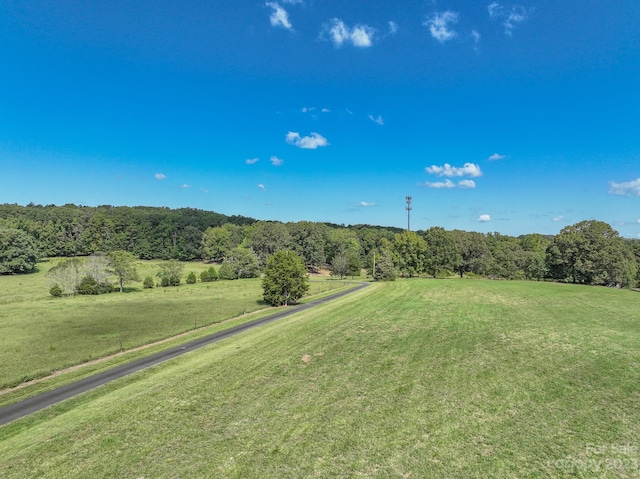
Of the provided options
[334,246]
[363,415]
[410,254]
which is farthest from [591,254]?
[334,246]

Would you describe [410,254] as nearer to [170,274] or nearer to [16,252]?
[170,274]

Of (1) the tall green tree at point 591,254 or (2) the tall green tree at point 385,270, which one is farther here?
(2) the tall green tree at point 385,270

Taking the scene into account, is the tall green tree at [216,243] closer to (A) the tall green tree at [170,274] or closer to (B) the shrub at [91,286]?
(A) the tall green tree at [170,274]

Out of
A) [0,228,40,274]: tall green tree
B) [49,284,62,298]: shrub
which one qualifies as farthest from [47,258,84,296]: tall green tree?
[0,228,40,274]: tall green tree

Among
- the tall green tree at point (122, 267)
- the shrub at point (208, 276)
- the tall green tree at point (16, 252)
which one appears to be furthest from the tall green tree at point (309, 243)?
the tall green tree at point (16, 252)

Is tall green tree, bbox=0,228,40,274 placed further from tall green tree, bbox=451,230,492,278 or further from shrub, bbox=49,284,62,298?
tall green tree, bbox=451,230,492,278

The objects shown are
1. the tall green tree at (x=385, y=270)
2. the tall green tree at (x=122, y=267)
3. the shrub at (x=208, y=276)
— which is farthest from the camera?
the shrub at (x=208, y=276)
